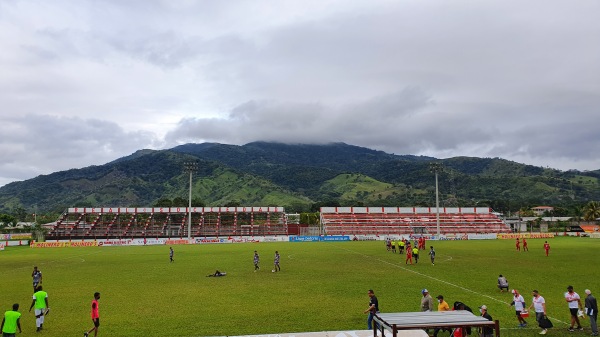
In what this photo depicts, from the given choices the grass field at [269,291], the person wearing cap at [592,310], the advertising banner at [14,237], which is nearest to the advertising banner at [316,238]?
the grass field at [269,291]

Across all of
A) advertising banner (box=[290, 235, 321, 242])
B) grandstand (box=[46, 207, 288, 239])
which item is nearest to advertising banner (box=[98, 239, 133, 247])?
grandstand (box=[46, 207, 288, 239])

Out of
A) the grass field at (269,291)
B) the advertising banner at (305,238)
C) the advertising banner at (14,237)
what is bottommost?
the advertising banner at (305,238)

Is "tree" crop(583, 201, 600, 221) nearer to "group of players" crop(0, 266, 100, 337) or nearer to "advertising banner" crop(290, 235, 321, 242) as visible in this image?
"advertising banner" crop(290, 235, 321, 242)

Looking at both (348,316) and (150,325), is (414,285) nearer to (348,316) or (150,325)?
(348,316)

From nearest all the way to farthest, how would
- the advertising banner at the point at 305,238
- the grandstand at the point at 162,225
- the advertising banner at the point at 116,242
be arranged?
1. the advertising banner at the point at 116,242
2. the advertising banner at the point at 305,238
3. the grandstand at the point at 162,225

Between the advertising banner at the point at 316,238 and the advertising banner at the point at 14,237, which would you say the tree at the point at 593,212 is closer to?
the advertising banner at the point at 316,238

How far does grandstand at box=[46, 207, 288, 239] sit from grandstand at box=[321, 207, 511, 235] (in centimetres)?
1405

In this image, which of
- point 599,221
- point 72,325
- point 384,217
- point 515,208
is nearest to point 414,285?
point 72,325

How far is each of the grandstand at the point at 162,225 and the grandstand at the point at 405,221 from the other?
1405cm

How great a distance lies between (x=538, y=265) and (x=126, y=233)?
9472cm

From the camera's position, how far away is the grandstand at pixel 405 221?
107 meters

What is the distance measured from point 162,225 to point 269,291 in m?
97.4

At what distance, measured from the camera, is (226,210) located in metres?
115

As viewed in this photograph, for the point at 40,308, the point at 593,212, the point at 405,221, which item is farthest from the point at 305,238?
the point at 593,212
